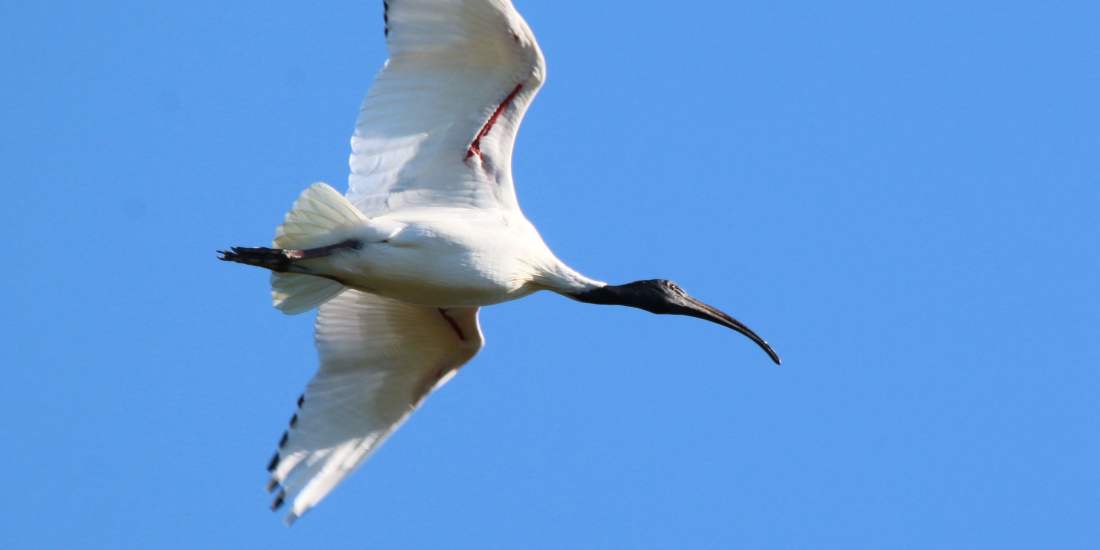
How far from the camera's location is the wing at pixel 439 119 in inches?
450

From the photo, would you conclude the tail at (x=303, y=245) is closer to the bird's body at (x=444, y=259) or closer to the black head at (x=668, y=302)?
the bird's body at (x=444, y=259)

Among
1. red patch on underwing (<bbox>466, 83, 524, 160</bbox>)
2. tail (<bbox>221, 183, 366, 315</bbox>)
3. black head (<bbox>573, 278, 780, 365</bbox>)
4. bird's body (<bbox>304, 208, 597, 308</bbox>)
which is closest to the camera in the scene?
tail (<bbox>221, 183, 366, 315</bbox>)

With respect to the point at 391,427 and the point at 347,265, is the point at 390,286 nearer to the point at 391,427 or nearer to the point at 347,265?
the point at 347,265

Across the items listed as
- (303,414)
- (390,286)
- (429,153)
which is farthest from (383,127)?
(303,414)

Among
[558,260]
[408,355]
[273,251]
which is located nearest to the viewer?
[273,251]

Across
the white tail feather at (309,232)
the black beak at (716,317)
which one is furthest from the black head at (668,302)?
the white tail feather at (309,232)

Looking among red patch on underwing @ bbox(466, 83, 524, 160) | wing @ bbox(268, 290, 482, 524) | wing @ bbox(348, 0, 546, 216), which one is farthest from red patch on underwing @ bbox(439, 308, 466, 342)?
red patch on underwing @ bbox(466, 83, 524, 160)

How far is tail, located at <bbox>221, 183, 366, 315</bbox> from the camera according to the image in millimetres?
10906

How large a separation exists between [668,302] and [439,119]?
6.14ft

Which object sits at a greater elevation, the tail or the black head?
the black head

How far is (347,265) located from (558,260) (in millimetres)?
1354

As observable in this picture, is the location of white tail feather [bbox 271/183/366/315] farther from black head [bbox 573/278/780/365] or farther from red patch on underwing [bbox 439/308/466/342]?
black head [bbox 573/278/780/365]

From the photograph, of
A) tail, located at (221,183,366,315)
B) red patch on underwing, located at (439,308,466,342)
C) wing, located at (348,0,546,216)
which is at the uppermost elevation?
wing, located at (348,0,546,216)

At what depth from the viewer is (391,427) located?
12406 millimetres
